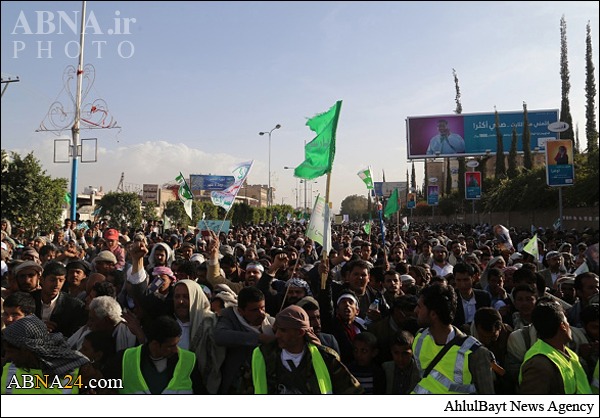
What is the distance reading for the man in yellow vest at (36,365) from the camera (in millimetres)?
2977

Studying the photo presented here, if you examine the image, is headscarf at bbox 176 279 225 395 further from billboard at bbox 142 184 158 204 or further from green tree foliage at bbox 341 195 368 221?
green tree foliage at bbox 341 195 368 221

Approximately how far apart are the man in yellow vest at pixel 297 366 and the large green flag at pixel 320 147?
9.52ft

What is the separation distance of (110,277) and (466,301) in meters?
3.59

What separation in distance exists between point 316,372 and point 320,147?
340cm

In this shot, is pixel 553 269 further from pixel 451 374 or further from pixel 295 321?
pixel 295 321

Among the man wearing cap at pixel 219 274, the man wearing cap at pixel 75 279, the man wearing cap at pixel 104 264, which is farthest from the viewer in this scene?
the man wearing cap at pixel 219 274

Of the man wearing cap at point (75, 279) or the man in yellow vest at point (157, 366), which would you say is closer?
the man in yellow vest at point (157, 366)

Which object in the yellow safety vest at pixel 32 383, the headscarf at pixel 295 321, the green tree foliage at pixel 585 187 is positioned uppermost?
the green tree foliage at pixel 585 187

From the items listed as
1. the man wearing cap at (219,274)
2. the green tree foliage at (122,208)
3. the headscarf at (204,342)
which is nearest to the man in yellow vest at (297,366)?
the headscarf at (204,342)

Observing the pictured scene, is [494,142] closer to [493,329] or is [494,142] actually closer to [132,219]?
[132,219]

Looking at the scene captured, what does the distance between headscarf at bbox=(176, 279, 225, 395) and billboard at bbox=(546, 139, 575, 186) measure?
16.8 meters

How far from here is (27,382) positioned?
3020mm

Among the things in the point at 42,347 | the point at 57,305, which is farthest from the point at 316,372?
the point at 57,305

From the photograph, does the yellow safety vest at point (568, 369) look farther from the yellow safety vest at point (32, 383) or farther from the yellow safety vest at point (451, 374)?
the yellow safety vest at point (32, 383)
